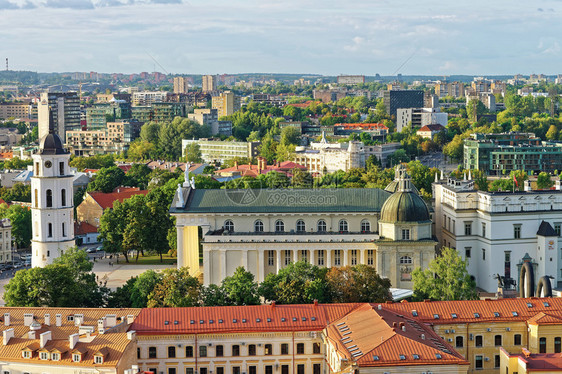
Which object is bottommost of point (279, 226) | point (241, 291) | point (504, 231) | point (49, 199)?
point (241, 291)

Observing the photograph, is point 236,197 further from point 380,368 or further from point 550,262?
point 380,368

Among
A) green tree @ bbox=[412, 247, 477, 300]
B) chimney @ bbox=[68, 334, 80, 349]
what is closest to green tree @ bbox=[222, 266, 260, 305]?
green tree @ bbox=[412, 247, 477, 300]

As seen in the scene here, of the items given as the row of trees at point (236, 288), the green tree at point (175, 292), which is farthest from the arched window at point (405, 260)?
the green tree at point (175, 292)

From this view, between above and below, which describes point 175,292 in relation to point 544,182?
below

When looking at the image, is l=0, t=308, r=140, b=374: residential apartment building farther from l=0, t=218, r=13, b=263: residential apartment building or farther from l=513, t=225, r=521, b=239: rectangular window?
l=0, t=218, r=13, b=263: residential apartment building

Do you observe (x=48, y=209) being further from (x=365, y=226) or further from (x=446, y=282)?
(x=446, y=282)

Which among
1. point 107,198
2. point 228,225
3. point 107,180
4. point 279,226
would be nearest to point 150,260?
point 228,225

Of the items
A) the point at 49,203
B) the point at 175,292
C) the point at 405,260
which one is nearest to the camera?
the point at 175,292
